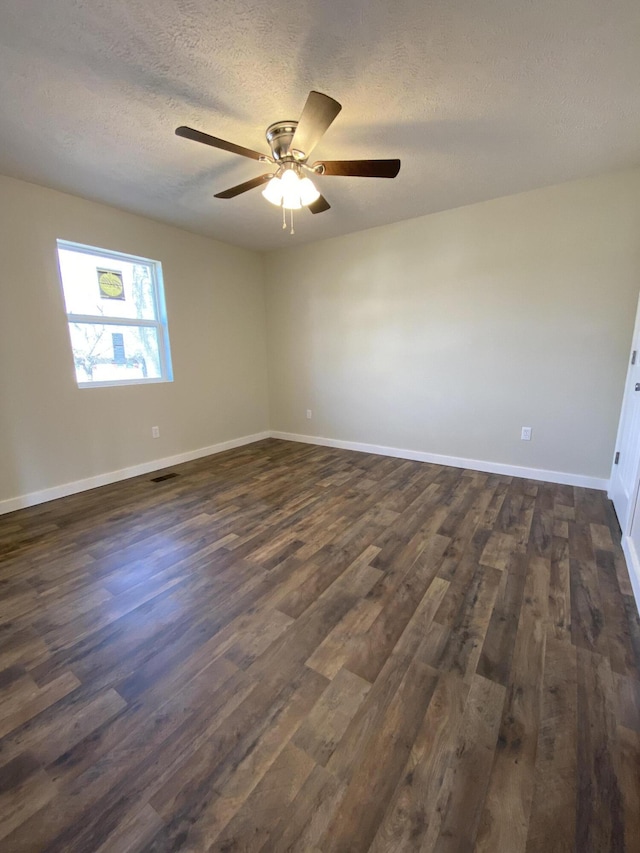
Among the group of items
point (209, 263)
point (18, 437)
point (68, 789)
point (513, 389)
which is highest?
point (209, 263)

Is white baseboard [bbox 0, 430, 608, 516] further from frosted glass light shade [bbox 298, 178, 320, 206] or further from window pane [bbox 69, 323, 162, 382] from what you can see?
frosted glass light shade [bbox 298, 178, 320, 206]

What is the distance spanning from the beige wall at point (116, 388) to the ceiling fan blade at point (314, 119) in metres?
2.29

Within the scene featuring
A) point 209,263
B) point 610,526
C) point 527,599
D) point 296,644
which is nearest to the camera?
point 296,644

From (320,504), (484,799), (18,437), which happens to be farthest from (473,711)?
(18,437)

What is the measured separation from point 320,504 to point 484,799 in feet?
6.38

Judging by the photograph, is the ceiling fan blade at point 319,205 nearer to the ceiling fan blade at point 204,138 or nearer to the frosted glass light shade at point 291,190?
the frosted glass light shade at point 291,190

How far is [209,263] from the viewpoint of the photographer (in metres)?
4.00

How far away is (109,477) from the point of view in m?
3.37

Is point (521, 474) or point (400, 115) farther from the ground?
point (400, 115)

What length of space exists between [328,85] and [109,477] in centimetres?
344

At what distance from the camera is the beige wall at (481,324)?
9.08ft

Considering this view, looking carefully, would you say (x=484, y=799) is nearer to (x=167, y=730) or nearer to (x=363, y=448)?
(x=167, y=730)

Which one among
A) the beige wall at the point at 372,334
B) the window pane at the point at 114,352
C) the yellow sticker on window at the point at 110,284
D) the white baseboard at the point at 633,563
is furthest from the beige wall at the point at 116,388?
the white baseboard at the point at 633,563

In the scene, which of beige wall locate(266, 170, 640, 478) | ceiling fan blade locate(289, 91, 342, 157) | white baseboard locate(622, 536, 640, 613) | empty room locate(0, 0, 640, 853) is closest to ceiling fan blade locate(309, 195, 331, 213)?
empty room locate(0, 0, 640, 853)
